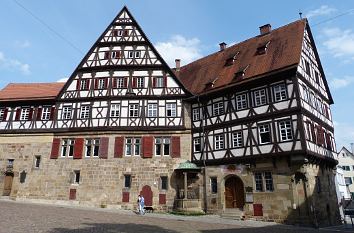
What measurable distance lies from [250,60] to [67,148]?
55.6 ft

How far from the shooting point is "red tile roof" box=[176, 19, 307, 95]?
22875 millimetres

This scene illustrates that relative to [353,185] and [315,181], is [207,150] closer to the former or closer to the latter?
[315,181]

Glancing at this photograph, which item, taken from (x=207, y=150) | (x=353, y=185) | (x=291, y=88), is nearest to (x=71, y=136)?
(x=207, y=150)

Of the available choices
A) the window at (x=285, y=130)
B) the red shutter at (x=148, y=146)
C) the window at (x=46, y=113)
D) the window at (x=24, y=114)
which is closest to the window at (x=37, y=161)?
the window at (x=46, y=113)

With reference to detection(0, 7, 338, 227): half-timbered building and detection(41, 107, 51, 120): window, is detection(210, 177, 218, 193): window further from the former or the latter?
detection(41, 107, 51, 120): window

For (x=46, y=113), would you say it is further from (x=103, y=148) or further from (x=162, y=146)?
(x=162, y=146)

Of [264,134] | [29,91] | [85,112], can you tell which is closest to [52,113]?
[85,112]

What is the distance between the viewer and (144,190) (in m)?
25.0

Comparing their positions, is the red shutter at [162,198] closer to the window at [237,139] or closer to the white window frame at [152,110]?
the white window frame at [152,110]

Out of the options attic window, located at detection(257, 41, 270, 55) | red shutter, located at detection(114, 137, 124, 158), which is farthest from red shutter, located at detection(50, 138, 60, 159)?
attic window, located at detection(257, 41, 270, 55)

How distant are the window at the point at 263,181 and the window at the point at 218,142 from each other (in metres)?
3.51

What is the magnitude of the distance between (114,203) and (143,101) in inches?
341

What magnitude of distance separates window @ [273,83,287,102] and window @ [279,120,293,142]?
172 cm

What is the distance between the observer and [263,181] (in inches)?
838
